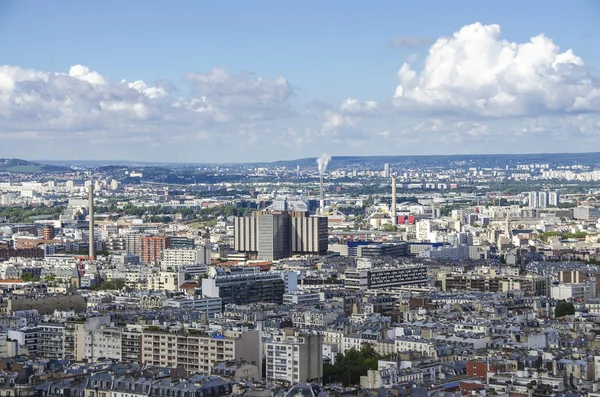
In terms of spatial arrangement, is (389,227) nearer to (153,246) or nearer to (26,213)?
(153,246)

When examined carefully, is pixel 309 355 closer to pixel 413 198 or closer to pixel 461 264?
pixel 461 264

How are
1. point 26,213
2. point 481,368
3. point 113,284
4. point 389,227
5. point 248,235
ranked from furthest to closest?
point 26,213
point 389,227
point 248,235
point 113,284
point 481,368

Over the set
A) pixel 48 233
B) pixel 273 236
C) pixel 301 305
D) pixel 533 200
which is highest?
pixel 533 200

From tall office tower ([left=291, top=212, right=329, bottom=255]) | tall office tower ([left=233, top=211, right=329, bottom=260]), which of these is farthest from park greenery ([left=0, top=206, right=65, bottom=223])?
tall office tower ([left=291, top=212, right=329, bottom=255])

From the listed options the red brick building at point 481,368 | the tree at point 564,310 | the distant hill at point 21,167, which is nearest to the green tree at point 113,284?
the tree at point 564,310

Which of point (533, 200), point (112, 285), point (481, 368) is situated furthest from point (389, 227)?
point (481, 368)

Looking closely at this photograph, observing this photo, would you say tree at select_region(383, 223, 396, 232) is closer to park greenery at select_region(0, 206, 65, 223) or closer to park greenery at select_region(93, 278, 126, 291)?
park greenery at select_region(0, 206, 65, 223)
